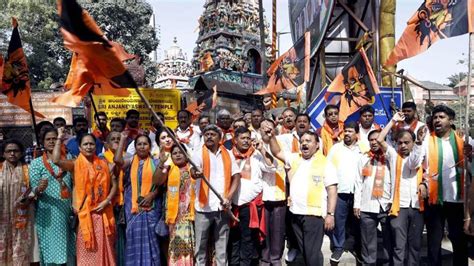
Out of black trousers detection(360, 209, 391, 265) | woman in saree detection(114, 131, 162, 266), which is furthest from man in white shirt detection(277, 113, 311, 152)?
woman in saree detection(114, 131, 162, 266)

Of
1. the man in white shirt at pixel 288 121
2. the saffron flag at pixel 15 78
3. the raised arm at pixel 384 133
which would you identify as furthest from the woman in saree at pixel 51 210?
the raised arm at pixel 384 133

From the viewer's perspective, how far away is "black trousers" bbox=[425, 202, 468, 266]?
492 centimetres

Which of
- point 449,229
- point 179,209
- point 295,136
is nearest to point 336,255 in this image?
point 449,229

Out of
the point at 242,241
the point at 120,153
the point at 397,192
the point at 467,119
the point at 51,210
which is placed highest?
the point at 467,119

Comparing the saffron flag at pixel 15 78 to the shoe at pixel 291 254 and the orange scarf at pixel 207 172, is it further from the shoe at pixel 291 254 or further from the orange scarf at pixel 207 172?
the shoe at pixel 291 254

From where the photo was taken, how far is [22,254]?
4.79 m

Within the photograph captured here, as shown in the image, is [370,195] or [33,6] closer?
[370,195]

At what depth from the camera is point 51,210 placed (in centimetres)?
487

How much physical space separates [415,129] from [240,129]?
7.07 ft

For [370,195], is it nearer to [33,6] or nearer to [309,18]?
[309,18]

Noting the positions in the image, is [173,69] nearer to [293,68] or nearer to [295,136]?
[293,68]

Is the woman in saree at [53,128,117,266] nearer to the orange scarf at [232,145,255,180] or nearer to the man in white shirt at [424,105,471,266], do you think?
the orange scarf at [232,145,255,180]

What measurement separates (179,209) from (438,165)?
280 centimetres

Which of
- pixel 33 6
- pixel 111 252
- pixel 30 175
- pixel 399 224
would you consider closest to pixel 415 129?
pixel 399 224
